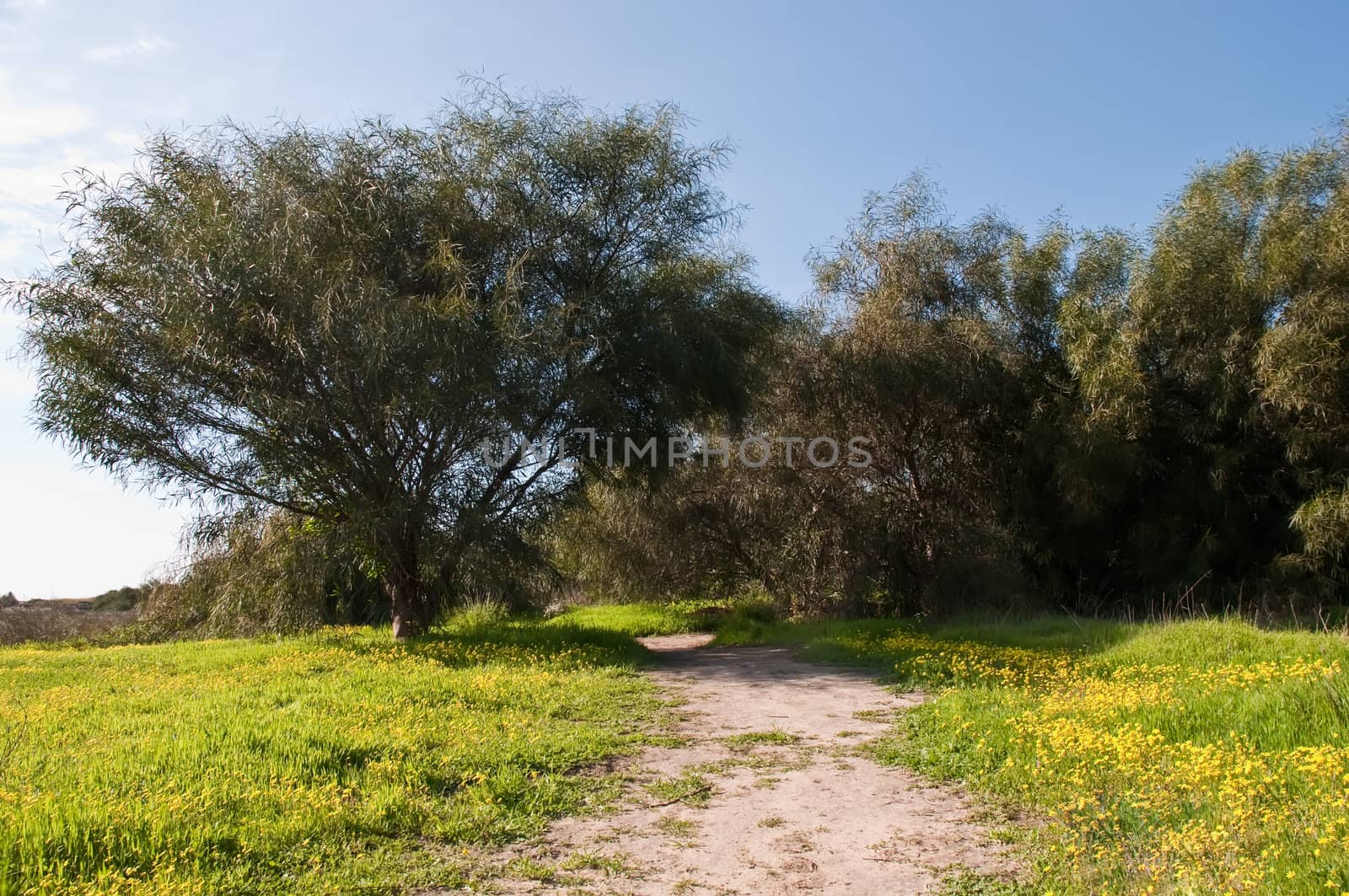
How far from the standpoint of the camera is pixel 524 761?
5.47 meters

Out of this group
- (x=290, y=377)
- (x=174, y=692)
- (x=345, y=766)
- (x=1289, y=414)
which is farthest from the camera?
(x=1289, y=414)

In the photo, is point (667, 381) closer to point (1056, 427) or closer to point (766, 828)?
point (1056, 427)

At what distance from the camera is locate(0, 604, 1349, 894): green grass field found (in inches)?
138

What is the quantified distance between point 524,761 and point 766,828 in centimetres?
168

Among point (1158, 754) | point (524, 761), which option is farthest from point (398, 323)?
point (1158, 754)

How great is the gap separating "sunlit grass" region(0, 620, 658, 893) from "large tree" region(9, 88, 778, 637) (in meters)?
3.06

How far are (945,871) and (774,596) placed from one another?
1161cm

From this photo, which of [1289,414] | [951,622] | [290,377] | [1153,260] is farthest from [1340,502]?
[290,377]

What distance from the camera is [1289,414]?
12500mm

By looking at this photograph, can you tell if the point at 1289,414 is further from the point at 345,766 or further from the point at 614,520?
the point at 345,766

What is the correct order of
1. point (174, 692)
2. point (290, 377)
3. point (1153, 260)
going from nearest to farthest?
point (174, 692) → point (290, 377) → point (1153, 260)

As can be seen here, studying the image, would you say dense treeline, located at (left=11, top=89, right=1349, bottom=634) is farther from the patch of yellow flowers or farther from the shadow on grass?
the patch of yellow flowers

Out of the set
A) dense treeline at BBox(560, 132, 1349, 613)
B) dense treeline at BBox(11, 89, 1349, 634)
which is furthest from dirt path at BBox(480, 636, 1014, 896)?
dense treeline at BBox(560, 132, 1349, 613)

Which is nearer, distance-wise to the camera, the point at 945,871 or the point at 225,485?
the point at 945,871
